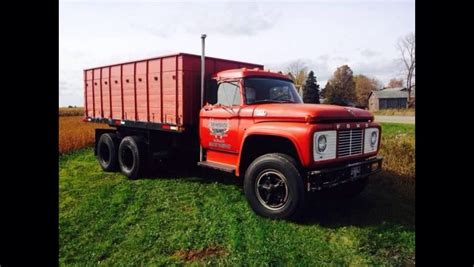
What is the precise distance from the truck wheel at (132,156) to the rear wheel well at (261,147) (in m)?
3.20

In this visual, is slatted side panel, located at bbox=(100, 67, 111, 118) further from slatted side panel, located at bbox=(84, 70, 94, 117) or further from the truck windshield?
the truck windshield

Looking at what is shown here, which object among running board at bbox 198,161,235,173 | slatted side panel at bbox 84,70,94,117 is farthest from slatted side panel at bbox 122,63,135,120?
running board at bbox 198,161,235,173

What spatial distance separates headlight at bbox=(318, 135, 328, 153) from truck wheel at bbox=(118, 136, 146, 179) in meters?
4.81

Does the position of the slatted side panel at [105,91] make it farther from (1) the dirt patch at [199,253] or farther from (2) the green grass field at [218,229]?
(1) the dirt patch at [199,253]

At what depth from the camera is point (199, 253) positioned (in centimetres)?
438

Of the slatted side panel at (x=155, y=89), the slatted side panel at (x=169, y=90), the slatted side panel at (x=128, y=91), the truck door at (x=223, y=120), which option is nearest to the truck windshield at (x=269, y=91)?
the truck door at (x=223, y=120)

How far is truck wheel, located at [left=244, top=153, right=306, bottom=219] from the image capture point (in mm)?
5176

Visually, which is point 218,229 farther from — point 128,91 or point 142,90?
point 128,91

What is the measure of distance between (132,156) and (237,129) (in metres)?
3.77

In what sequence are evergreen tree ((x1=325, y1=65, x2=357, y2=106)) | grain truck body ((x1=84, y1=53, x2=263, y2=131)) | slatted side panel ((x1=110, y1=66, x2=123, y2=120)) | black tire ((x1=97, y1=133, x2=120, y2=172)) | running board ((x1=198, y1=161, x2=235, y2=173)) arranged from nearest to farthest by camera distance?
running board ((x1=198, y1=161, x2=235, y2=173)) < grain truck body ((x1=84, y1=53, x2=263, y2=131)) < slatted side panel ((x1=110, y1=66, x2=123, y2=120)) < black tire ((x1=97, y1=133, x2=120, y2=172)) < evergreen tree ((x1=325, y1=65, x2=357, y2=106))

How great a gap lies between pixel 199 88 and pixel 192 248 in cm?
395

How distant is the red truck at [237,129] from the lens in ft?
17.3
